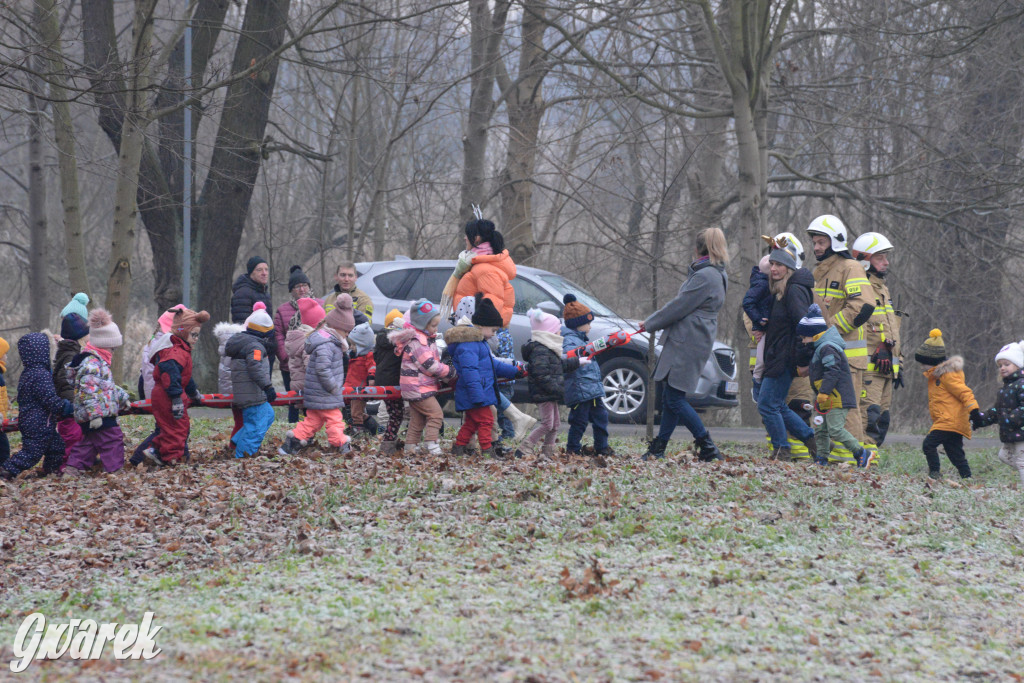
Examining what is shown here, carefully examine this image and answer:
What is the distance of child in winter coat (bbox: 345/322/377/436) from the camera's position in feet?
36.0

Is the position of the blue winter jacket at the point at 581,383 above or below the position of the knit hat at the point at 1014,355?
below

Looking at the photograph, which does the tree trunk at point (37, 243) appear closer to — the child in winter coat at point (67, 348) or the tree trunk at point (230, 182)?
the tree trunk at point (230, 182)

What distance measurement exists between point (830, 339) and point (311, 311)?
4838 mm

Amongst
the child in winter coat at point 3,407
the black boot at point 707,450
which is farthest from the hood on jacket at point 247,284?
the black boot at point 707,450

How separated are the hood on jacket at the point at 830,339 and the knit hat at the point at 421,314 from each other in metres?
3.40

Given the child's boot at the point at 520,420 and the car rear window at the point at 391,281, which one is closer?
the child's boot at the point at 520,420

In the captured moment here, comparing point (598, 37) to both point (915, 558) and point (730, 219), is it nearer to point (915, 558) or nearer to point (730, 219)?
point (730, 219)

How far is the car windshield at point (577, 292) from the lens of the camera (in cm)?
1347

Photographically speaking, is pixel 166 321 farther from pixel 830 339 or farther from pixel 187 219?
pixel 187 219

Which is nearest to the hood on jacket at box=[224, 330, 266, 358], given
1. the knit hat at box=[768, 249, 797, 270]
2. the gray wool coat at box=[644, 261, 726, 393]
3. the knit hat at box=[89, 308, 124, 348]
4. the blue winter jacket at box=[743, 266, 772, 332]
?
the knit hat at box=[89, 308, 124, 348]

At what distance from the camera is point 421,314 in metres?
9.35

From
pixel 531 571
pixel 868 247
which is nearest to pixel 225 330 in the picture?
pixel 531 571

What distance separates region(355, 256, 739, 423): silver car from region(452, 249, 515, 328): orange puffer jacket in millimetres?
3523

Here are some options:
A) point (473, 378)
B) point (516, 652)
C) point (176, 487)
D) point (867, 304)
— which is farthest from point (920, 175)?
point (516, 652)
